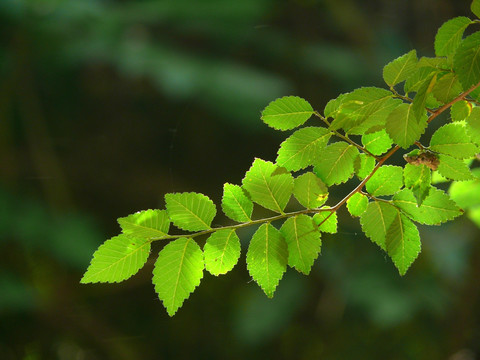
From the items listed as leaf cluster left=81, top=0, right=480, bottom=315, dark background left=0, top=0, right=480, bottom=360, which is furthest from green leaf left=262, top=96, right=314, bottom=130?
dark background left=0, top=0, right=480, bottom=360

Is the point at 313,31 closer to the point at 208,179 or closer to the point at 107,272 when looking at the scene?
the point at 208,179

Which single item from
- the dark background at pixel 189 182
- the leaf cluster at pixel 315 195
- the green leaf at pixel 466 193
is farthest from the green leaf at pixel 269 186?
the dark background at pixel 189 182

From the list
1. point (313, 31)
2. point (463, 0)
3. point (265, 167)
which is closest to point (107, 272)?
point (265, 167)

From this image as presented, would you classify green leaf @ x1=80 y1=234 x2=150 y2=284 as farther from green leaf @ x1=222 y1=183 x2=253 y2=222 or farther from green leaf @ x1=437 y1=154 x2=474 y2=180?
green leaf @ x1=437 y1=154 x2=474 y2=180

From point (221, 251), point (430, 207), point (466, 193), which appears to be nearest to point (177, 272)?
point (221, 251)

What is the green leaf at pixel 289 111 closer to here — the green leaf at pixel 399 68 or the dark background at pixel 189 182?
the green leaf at pixel 399 68

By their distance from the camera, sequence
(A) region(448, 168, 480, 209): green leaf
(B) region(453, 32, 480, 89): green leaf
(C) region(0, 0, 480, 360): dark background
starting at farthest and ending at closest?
(C) region(0, 0, 480, 360): dark background < (A) region(448, 168, 480, 209): green leaf < (B) region(453, 32, 480, 89): green leaf
